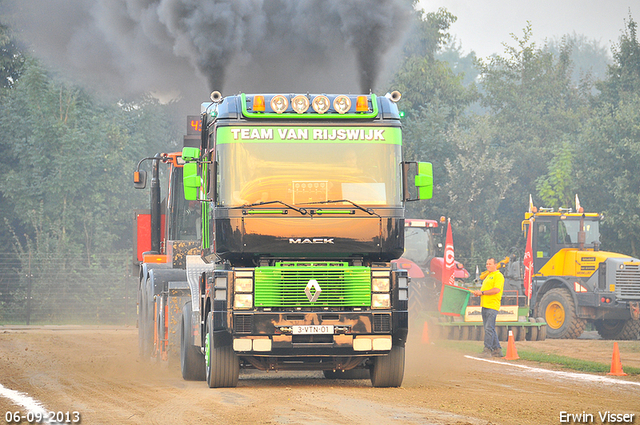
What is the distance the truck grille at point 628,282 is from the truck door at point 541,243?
1.85m

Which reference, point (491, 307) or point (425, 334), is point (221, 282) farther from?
point (425, 334)

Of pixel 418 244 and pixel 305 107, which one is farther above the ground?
pixel 305 107

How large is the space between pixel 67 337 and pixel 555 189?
79.4 ft

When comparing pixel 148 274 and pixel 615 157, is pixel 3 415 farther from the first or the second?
pixel 615 157

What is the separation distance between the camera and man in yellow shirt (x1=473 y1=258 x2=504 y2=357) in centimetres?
1723

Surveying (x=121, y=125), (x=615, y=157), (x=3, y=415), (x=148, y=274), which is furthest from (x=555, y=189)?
(x=3, y=415)

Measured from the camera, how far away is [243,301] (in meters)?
10.6

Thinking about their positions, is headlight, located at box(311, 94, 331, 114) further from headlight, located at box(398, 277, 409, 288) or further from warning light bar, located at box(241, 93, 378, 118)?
headlight, located at box(398, 277, 409, 288)

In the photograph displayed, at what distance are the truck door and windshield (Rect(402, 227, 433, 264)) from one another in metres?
2.79

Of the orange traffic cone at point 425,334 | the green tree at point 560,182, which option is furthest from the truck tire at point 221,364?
the green tree at point 560,182

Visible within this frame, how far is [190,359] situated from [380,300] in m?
3.10

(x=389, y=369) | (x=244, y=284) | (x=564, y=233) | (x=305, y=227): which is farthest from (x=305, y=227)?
(x=564, y=233)

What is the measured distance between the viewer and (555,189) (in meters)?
40.8

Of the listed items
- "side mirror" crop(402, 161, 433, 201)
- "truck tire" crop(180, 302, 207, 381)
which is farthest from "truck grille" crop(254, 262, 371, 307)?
"truck tire" crop(180, 302, 207, 381)
